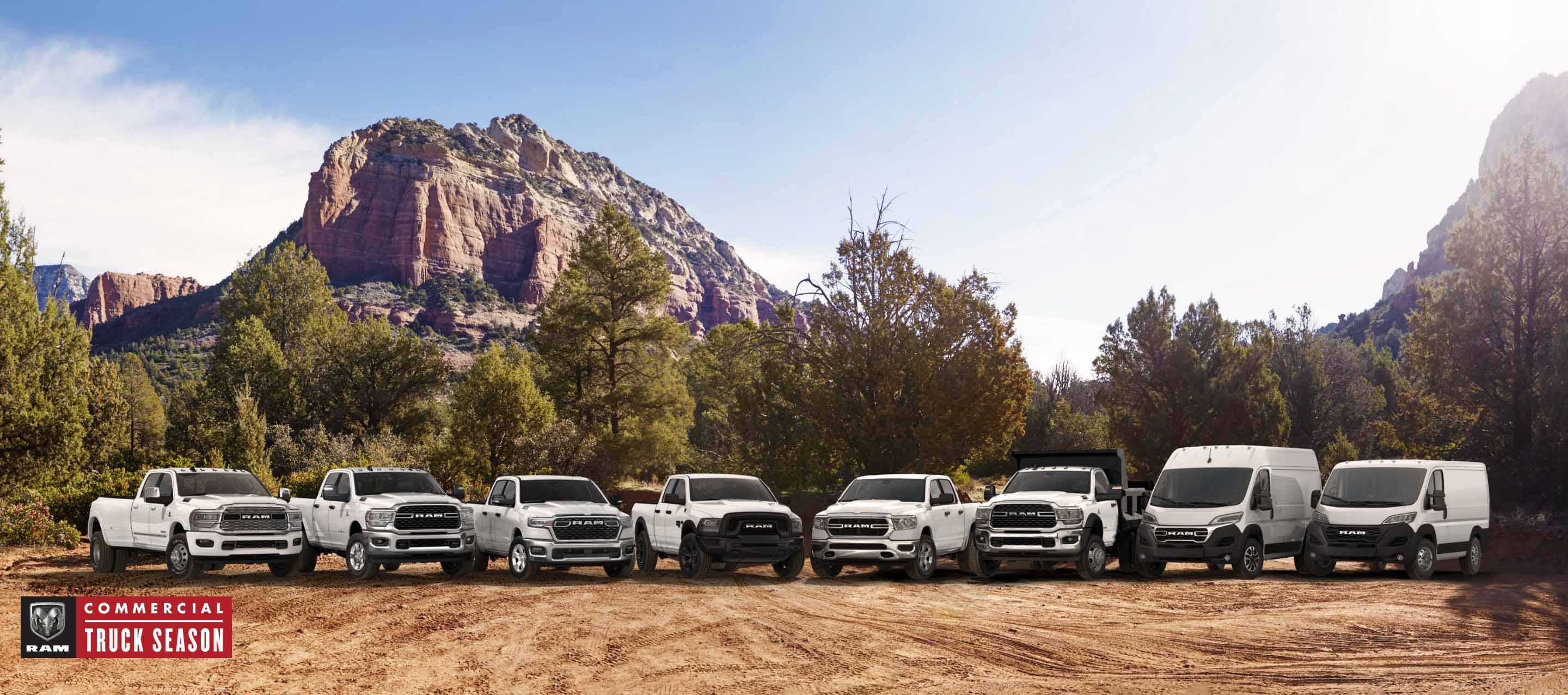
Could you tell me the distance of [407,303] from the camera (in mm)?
156250

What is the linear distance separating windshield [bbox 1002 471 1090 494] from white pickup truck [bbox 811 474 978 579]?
1.16m

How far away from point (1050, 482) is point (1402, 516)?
6.53 metres

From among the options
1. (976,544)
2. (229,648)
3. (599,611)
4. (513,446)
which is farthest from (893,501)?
(513,446)

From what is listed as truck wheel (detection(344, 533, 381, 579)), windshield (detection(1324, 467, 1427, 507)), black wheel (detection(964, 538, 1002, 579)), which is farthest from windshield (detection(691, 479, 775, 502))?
windshield (detection(1324, 467, 1427, 507))

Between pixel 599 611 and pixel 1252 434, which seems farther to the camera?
pixel 1252 434

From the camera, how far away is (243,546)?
1756 centimetres

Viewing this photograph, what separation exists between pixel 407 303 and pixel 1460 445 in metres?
147

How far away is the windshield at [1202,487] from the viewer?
20.1 meters

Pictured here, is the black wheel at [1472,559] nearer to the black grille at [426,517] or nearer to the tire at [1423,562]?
the tire at [1423,562]

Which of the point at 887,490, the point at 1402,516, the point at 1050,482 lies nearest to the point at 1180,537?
the point at 1050,482

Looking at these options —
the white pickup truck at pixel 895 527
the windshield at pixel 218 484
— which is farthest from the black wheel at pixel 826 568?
the windshield at pixel 218 484

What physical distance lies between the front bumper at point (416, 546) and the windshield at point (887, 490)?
7163 mm

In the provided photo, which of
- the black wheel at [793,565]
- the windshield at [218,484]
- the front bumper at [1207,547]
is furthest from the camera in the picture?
the front bumper at [1207,547]

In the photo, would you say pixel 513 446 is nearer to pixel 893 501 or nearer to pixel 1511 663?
pixel 893 501
